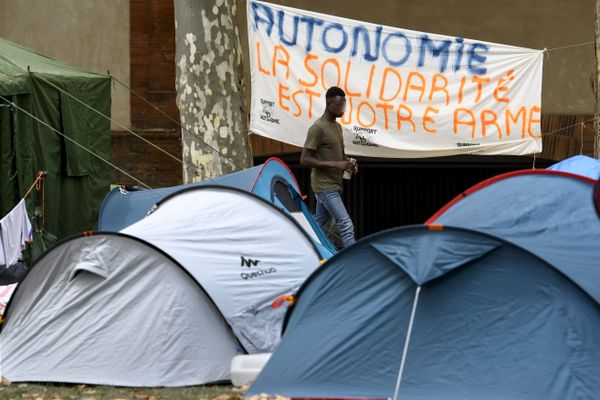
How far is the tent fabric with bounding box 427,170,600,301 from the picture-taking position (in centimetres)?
609

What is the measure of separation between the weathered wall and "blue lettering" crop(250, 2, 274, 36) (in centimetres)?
427

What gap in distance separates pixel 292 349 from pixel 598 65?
6.80m

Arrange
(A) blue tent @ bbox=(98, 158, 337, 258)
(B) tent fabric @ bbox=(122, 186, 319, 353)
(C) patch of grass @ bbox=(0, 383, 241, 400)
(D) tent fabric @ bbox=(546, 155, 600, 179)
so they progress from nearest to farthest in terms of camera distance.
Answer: (C) patch of grass @ bbox=(0, 383, 241, 400)
(B) tent fabric @ bbox=(122, 186, 319, 353)
(D) tent fabric @ bbox=(546, 155, 600, 179)
(A) blue tent @ bbox=(98, 158, 337, 258)


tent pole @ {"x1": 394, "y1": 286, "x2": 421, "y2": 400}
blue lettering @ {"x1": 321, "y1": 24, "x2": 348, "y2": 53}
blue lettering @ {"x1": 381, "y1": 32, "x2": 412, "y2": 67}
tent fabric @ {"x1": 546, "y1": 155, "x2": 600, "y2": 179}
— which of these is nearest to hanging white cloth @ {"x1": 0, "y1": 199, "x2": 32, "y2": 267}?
blue lettering @ {"x1": 321, "y1": 24, "x2": 348, "y2": 53}

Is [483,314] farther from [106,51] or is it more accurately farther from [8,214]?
[106,51]

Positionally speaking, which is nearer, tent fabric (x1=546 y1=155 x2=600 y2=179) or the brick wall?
tent fabric (x1=546 y1=155 x2=600 y2=179)

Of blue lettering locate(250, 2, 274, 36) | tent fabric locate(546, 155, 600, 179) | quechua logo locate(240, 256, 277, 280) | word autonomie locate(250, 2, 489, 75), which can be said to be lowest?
quechua logo locate(240, 256, 277, 280)

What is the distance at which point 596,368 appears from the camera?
5754 mm

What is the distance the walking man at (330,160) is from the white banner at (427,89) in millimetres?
1228

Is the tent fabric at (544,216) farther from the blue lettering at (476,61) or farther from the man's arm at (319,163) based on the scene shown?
the blue lettering at (476,61)

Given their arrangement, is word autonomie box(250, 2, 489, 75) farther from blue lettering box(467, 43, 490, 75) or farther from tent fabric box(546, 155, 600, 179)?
tent fabric box(546, 155, 600, 179)

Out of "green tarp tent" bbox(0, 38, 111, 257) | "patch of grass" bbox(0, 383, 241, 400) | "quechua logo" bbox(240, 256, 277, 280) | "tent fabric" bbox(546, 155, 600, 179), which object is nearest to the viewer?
"patch of grass" bbox(0, 383, 241, 400)

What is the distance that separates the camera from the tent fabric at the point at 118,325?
7.14 meters

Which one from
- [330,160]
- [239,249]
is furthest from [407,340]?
[330,160]
